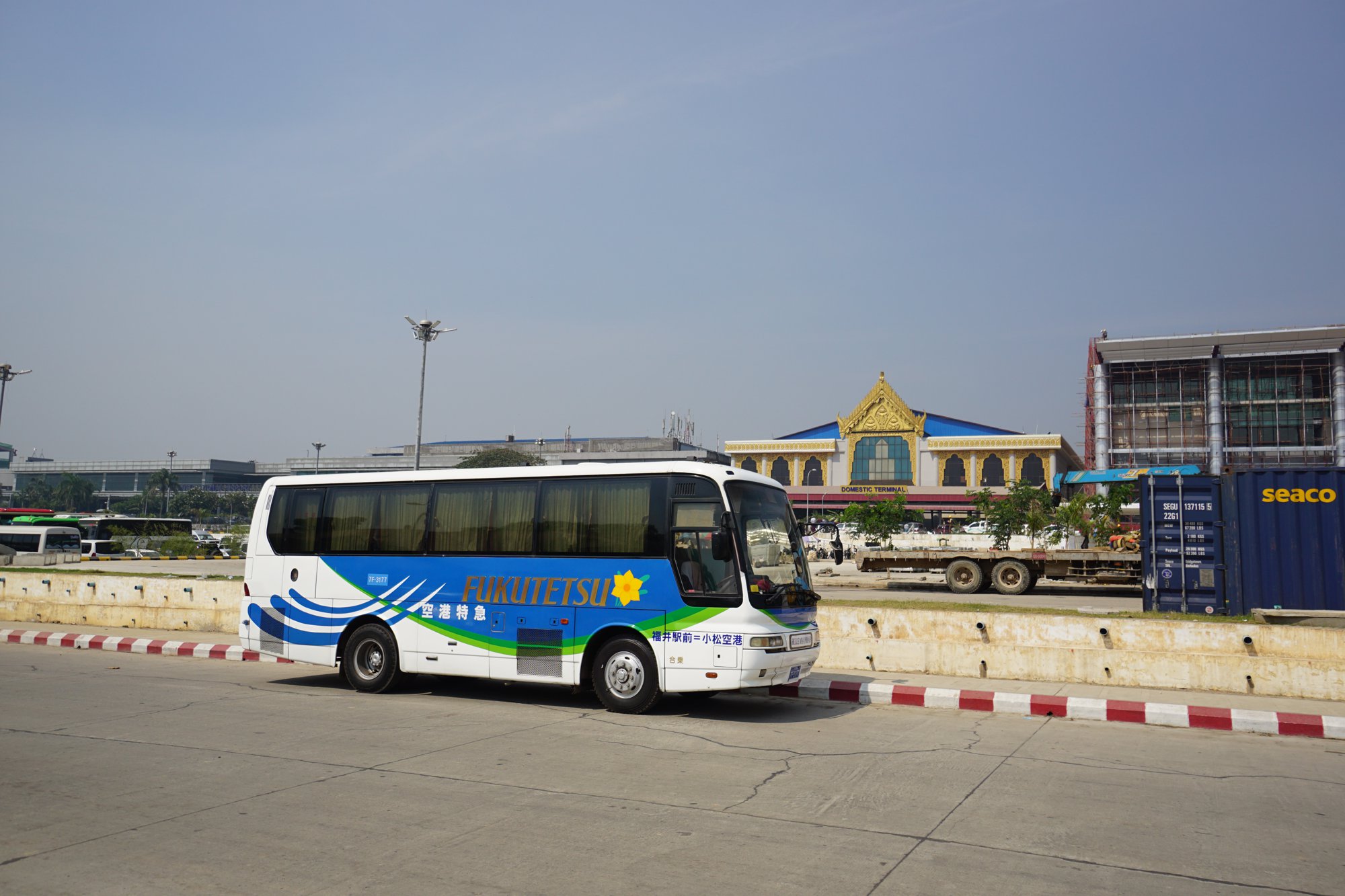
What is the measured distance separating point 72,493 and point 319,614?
13774cm

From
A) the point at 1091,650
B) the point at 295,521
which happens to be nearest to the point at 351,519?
the point at 295,521

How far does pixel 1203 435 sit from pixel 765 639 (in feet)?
246

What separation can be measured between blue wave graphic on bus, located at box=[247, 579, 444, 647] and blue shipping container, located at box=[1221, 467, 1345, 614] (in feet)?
45.8

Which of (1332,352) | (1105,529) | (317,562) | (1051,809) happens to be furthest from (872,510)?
(1051,809)

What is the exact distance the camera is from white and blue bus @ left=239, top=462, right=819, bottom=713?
10734 millimetres

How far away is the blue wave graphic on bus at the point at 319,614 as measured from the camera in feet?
41.7

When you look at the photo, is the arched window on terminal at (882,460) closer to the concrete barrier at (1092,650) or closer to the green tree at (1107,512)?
the green tree at (1107,512)

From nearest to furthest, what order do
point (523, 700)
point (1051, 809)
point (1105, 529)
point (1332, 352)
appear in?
1. point (1051, 809)
2. point (523, 700)
3. point (1105, 529)
4. point (1332, 352)

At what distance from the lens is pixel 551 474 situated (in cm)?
1209

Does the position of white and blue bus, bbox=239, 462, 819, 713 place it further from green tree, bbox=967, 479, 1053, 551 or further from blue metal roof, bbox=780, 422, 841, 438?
blue metal roof, bbox=780, 422, 841, 438

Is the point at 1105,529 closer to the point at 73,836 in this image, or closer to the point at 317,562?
the point at 317,562

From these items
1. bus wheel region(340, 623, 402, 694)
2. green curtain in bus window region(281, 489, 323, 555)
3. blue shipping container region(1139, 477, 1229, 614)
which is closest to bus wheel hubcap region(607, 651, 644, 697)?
bus wheel region(340, 623, 402, 694)

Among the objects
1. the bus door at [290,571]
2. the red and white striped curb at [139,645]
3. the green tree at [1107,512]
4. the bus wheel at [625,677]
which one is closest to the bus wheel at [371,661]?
the bus door at [290,571]

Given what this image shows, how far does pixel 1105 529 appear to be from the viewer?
3697cm
